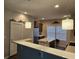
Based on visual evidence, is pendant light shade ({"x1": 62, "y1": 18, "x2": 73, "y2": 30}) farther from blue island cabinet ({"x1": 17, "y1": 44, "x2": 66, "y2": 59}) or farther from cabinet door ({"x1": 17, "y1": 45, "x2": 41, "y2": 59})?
cabinet door ({"x1": 17, "y1": 45, "x2": 41, "y2": 59})

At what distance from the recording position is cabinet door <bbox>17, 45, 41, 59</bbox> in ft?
9.95

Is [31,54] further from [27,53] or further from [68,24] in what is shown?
[68,24]

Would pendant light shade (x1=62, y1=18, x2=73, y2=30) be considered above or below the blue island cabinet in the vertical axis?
above

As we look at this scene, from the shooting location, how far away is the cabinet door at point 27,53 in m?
3.03

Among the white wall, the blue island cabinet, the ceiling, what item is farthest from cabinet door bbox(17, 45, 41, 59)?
the ceiling

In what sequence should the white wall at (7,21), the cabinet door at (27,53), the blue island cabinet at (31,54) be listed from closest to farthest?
the blue island cabinet at (31,54) < the cabinet door at (27,53) < the white wall at (7,21)

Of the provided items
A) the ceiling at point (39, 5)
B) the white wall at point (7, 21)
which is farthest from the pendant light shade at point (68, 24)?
the white wall at point (7, 21)

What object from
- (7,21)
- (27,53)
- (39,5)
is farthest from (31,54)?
(7,21)

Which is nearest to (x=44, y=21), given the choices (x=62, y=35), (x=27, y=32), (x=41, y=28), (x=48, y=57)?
(x=41, y=28)

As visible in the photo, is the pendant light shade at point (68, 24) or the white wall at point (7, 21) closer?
the pendant light shade at point (68, 24)

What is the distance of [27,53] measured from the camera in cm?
356

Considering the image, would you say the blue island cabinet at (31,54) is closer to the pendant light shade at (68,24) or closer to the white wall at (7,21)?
the pendant light shade at (68,24)

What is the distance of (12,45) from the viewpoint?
5.21 metres

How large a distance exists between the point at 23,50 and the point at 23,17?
3.05 meters
